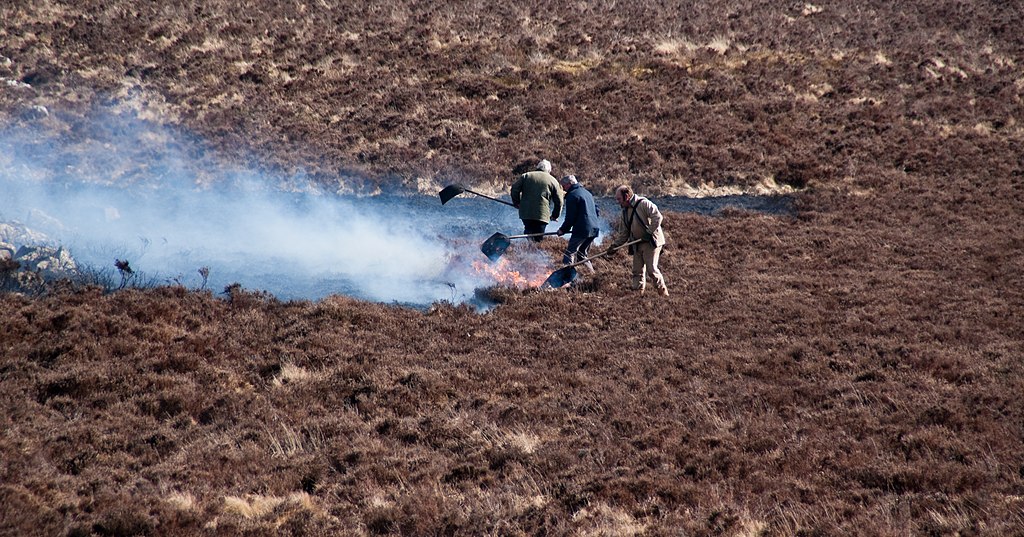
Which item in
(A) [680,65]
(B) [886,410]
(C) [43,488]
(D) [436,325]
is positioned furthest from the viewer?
(A) [680,65]

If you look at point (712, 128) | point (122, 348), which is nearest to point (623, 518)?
point (122, 348)

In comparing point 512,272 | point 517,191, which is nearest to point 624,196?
point 517,191

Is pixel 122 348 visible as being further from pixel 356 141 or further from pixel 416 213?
pixel 356 141

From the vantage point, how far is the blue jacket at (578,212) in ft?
46.4

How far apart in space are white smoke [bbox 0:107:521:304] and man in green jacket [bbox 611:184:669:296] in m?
2.65

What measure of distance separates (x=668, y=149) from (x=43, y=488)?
19.3 m

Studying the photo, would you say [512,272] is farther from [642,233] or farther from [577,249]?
[642,233]

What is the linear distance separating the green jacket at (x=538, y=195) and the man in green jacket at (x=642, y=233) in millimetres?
1274

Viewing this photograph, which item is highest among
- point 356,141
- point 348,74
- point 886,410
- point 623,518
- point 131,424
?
point 348,74

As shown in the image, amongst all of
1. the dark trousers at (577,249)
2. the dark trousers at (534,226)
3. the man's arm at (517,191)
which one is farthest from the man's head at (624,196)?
the man's arm at (517,191)

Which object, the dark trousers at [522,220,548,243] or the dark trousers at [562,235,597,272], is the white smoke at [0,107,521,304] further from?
the dark trousers at [562,235,597,272]

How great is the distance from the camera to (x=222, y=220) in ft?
54.0

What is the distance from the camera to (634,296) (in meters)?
14.3

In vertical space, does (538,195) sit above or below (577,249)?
above
